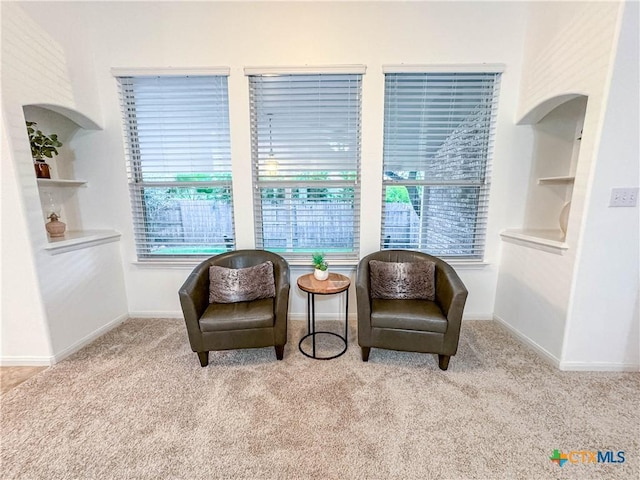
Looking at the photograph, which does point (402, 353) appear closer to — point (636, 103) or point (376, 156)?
point (376, 156)

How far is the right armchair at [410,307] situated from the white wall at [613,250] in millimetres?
883

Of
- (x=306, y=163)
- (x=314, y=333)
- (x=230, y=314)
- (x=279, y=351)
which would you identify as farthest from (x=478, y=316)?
(x=230, y=314)

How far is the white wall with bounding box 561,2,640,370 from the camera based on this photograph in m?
1.76

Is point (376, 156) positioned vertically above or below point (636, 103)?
below

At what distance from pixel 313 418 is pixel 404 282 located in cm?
124

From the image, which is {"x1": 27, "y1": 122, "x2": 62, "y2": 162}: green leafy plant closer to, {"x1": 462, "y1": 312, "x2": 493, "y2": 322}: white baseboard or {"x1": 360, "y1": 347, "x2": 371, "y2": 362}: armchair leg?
{"x1": 360, "y1": 347, "x2": 371, "y2": 362}: armchair leg

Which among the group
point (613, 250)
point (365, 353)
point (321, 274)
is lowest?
point (365, 353)

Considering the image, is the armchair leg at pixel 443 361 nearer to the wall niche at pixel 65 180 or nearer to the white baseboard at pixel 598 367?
the white baseboard at pixel 598 367

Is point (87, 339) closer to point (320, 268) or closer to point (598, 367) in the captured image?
point (320, 268)

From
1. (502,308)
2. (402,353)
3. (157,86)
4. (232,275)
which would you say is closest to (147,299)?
(232,275)

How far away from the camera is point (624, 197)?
1876mm

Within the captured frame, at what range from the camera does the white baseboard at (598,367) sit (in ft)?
6.87

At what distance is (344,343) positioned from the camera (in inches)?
98.7

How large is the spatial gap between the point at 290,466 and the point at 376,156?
2388 mm
